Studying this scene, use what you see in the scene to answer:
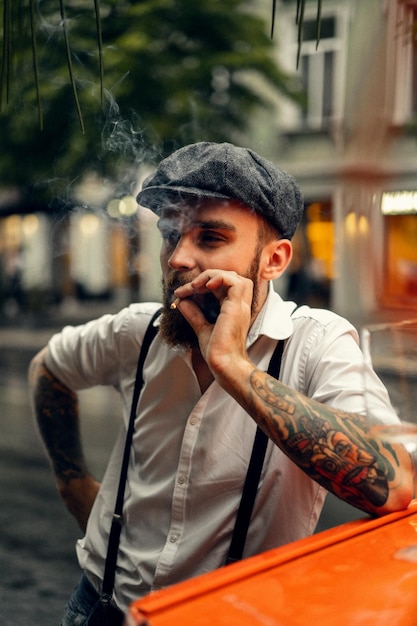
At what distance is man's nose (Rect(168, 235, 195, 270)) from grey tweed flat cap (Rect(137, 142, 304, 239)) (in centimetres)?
10

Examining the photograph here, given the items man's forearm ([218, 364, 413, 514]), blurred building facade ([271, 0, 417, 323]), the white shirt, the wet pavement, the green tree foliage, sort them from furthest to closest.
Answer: the green tree foliage, the wet pavement, the white shirt, man's forearm ([218, 364, 413, 514]), blurred building facade ([271, 0, 417, 323])

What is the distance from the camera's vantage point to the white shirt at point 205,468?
1627 mm

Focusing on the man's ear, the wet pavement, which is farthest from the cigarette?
the wet pavement

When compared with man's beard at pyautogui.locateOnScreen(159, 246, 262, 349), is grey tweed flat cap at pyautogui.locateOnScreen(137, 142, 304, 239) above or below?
above

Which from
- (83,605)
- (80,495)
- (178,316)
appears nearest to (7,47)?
(178,316)

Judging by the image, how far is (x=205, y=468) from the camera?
167cm

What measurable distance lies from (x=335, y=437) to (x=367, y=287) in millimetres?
435

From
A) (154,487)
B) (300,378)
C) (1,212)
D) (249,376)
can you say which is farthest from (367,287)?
(1,212)

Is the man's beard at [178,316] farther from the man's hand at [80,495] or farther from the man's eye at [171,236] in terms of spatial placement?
the man's hand at [80,495]

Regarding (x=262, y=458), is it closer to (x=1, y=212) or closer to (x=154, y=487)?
Answer: (x=154, y=487)

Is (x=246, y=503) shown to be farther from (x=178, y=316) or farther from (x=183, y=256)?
(x=183, y=256)

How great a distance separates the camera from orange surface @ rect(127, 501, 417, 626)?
1.03m

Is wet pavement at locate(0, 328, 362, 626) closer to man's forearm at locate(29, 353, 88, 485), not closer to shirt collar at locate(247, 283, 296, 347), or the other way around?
man's forearm at locate(29, 353, 88, 485)

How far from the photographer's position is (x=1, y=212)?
64.2 ft
